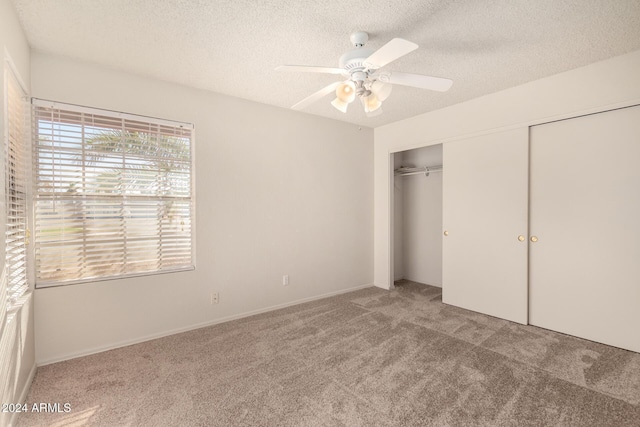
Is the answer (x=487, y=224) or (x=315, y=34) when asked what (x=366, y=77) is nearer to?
(x=315, y=34)

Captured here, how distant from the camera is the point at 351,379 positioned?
7.16ft

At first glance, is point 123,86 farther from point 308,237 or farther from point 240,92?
point 308,237

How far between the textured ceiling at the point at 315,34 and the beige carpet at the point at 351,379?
8.32 feet

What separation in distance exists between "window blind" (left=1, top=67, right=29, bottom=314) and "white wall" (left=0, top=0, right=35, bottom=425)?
0.11 meters

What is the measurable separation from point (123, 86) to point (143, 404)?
263 centimetres

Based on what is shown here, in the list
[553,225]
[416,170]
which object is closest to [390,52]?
[553,225]

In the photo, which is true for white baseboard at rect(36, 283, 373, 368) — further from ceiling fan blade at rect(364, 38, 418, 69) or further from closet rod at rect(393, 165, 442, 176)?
ceiling fan blade at rect(364, 38, 418, 69)

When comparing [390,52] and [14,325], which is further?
[14,325]

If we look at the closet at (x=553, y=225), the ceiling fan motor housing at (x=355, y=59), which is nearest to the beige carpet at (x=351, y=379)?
the closet at (x=553, y=225)

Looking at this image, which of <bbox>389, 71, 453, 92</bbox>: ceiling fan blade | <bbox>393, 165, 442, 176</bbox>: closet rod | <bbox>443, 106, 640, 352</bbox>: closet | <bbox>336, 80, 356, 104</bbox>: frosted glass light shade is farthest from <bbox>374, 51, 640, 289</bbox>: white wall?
<bbox>336, 80, 356, 104</bbox>: frosted glass light shade

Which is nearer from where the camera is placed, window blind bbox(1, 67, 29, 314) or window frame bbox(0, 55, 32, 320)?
window frame bbox(0, 55, 32, 320)

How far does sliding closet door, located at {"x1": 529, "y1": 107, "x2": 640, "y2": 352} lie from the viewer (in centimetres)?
255

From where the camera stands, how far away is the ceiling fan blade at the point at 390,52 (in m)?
1.56

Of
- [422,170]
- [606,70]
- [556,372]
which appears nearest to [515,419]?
[556,372]
